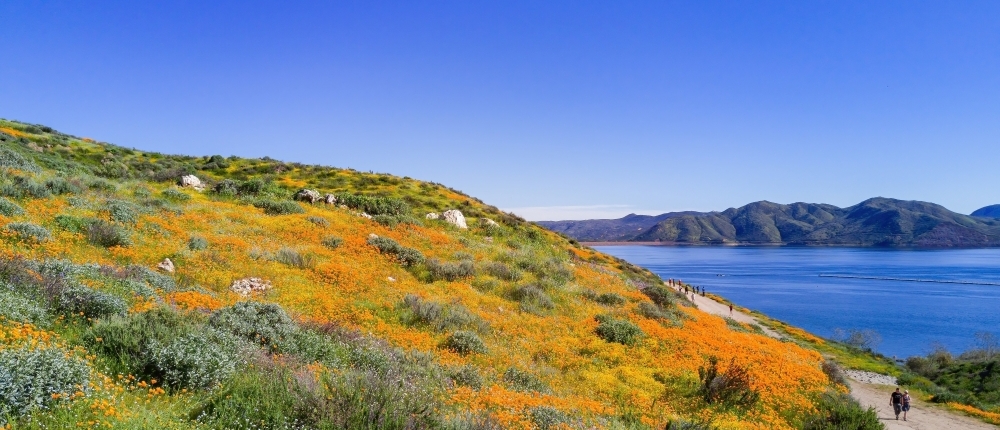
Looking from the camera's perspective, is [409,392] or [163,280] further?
[163,280]

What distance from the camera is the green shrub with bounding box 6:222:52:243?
11703 mm

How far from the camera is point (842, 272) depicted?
118 metres

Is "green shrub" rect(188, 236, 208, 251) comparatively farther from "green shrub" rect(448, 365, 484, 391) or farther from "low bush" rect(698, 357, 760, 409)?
"low bush" rect(698, 357, 760, 409)

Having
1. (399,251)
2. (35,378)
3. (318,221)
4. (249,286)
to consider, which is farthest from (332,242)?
(35,378)

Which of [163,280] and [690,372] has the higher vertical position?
[163,280]

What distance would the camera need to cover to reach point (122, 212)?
16.5m

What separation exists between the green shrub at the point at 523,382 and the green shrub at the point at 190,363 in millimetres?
5279

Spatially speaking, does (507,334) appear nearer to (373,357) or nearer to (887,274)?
(373,357)

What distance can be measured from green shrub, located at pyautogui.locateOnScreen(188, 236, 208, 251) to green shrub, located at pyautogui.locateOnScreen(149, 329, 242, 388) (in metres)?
10.0

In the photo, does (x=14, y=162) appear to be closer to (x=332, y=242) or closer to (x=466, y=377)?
(x=332, y=242)

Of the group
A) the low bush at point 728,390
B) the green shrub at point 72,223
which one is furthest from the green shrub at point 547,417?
the green shrub at point 72,223

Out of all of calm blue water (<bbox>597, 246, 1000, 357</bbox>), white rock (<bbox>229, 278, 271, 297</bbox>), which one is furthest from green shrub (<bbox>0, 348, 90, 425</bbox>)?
calm blue water (<bbox>597, 246, 1000, 357</bbox>)

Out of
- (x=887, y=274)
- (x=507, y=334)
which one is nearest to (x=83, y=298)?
(x=507, y=334)

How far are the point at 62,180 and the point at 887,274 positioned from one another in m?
139
